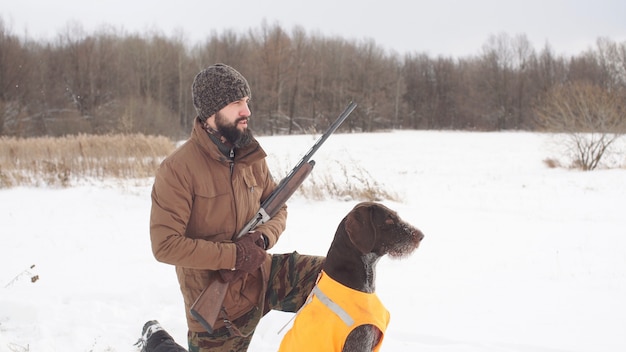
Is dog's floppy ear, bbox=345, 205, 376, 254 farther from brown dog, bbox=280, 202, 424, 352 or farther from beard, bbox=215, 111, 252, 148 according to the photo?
beard, bbox=215, 111, 252, 148

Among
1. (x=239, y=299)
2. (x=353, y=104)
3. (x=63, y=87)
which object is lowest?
(x=239, y=299)

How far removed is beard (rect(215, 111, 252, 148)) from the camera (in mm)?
2770

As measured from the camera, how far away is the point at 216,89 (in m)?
2.72

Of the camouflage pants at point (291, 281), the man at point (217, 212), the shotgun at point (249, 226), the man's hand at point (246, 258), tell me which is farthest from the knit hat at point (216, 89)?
the camouflage pants at point (291, 281)

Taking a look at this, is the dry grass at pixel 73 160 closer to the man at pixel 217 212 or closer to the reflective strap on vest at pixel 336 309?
the man at pixel 217 212

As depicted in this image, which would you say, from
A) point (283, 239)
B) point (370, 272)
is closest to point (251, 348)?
point (370, 272)

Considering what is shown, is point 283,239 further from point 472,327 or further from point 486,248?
point 472,327

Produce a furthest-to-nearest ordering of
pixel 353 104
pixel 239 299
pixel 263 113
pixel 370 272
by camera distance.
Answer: pixel 263 113, pixel 353 104, pixel 239 299, pixel 370 272

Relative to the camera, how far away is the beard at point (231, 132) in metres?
2.77

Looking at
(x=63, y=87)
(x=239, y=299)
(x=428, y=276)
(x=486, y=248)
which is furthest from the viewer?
(x=63, y=87)

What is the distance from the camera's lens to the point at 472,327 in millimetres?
3588

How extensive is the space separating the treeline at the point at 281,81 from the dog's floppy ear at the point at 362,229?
25.4 metres

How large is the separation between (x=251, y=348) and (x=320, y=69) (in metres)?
41.9

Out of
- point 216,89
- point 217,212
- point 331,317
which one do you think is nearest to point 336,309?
point 331,317
